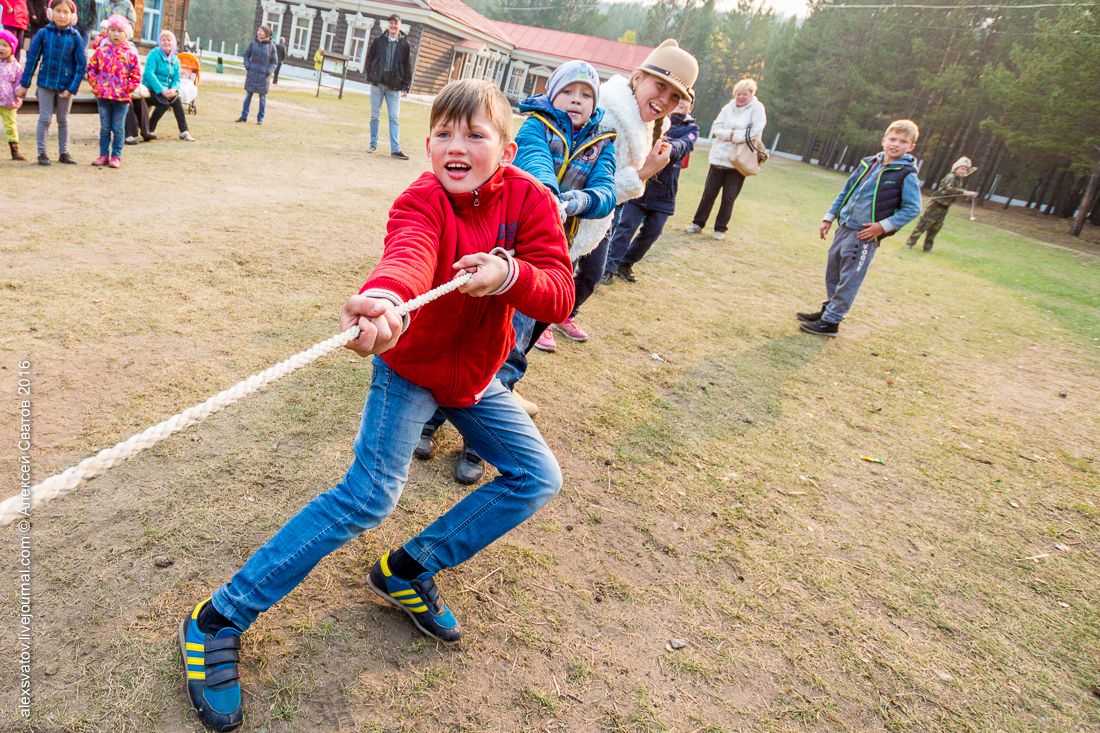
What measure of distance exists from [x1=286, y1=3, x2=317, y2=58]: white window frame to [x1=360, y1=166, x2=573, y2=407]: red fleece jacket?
35.9m

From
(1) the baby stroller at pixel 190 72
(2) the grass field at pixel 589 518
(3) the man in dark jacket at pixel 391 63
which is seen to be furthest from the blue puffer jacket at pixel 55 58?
(3) the man in dark jacket at pixel 391 63

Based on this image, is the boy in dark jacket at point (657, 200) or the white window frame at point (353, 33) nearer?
the boy in dark jacket at point (657, 200)

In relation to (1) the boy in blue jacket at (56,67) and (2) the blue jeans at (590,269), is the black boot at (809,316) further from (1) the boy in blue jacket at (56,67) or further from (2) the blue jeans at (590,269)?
(1) the boy in blue jacket at (56,67)

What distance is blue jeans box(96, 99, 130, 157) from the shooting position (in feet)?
24.6

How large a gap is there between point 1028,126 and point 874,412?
90.3 ft

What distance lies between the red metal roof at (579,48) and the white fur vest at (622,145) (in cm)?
4493

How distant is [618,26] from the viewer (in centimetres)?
9881

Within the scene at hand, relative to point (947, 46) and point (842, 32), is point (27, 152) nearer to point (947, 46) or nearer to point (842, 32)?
point (947, 46)

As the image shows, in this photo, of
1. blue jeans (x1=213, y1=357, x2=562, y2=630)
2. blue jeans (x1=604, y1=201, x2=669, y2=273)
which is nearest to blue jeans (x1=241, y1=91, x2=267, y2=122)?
blue jeans (x1=604, y1=201, x2=669, y2=273)

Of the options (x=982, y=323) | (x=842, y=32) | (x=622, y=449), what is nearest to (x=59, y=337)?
(x=622, y=449)

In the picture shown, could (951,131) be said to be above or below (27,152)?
above

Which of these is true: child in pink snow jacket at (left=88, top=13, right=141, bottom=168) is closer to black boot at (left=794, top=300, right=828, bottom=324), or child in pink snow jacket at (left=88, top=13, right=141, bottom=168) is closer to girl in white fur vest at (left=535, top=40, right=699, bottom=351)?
girl in white fur vest at (left=535, top=40, right=699, bottom=351)

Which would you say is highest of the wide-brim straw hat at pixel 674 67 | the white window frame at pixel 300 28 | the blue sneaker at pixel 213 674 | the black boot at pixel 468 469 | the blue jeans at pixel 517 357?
the white window frame at pixel 300 28

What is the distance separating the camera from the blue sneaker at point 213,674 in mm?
1835
